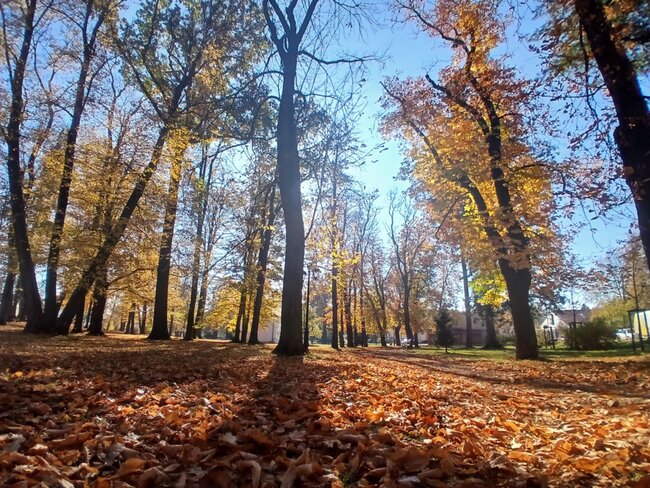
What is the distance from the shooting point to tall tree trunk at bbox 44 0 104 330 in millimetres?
14164

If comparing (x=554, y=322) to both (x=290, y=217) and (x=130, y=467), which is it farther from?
(x=130, y=467)

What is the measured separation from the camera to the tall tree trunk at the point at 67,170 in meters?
14.2

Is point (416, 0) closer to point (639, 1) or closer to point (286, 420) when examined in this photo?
point (639, 1)

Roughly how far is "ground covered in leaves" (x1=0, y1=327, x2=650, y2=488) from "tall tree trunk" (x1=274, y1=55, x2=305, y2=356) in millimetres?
4325

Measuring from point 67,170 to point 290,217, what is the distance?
1011 centimetres

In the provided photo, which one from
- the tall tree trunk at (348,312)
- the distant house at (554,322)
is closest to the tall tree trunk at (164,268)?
the tall tree trunk at (348,312)

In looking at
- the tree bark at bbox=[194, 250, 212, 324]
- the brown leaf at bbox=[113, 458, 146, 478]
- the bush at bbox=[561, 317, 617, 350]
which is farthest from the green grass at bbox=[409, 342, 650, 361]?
the brown leaf at bbox=[113, 458, 146, 478]

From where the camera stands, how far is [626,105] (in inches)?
214

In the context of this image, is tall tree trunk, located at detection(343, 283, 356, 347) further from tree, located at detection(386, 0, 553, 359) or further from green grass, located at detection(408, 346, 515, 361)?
tree, located at detection(386, 0, 553, 359)

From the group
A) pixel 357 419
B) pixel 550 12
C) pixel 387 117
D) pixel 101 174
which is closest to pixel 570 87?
pixel 550 12

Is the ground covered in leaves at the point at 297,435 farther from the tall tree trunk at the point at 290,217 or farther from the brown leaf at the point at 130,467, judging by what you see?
the tall tree trunk at the point at 290,217

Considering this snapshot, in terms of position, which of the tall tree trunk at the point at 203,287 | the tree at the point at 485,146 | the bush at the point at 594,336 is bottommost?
the bush at the point at 594,336

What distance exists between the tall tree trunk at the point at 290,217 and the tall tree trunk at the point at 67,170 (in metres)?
8.96

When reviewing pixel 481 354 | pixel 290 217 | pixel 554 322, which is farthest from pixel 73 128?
pixel 554 322
